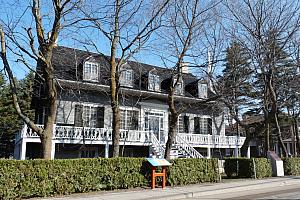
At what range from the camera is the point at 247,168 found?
19.7 metres

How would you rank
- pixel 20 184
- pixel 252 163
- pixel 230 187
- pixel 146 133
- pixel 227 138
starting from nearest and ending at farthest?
pixel 20 184, pixel 230 187, pixel 252 163, pixel 146 133, pixel 227 138

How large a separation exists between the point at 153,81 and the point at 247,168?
1140 centimetres

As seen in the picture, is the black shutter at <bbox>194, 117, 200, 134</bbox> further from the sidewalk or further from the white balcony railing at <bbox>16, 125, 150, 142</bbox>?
the sidewalk

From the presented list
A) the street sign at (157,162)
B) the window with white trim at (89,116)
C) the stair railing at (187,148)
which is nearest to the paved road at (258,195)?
the street sign at (157,162)

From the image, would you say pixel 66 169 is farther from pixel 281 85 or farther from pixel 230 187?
pixel 281 85

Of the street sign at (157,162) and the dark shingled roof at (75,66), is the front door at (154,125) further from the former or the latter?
the street sign at (157,162)

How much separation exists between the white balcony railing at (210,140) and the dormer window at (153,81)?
4.54m

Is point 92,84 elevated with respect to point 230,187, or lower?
elevated

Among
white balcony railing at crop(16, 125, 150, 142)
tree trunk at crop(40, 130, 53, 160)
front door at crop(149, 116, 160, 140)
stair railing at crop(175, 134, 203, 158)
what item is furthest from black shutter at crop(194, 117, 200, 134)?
tree trunk at crop(40, 130, 53, 160)

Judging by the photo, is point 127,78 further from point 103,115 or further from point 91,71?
point 103,115

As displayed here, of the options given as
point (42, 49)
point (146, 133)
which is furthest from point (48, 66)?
point (146, 133)

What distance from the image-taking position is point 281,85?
83.3 feet

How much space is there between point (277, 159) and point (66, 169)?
46.6 feet

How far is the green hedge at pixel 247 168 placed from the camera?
19516mm
